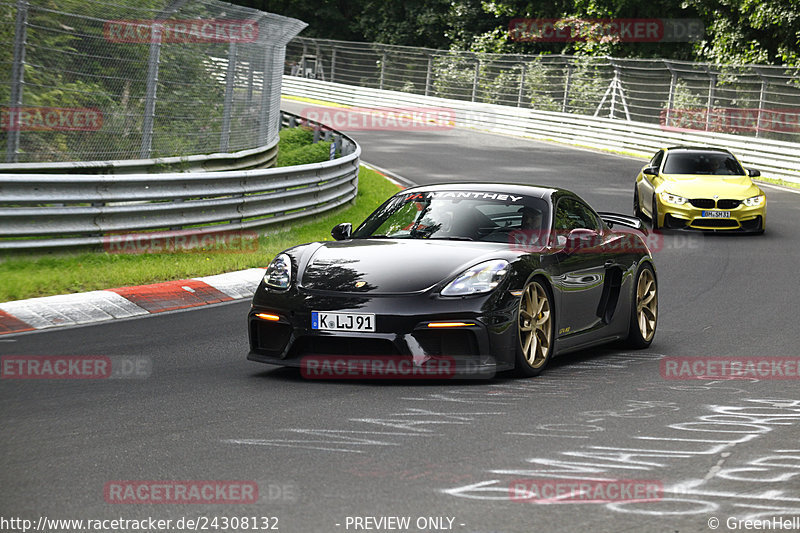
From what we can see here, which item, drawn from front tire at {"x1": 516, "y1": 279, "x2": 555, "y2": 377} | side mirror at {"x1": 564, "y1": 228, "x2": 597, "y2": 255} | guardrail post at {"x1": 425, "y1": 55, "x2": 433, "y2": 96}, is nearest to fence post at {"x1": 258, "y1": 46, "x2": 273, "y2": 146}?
side mirror at {"x1": 564, "y1": 228, "x2": 597, "y2": 255}

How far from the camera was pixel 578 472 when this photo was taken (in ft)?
17.2

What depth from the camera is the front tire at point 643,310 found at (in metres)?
9.42

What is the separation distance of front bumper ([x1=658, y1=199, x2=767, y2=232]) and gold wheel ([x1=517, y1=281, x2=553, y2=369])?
11.0 meters

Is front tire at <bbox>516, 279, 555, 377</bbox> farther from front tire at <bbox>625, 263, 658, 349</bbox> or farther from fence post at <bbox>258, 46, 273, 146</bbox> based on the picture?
fence post at <bbox>258, 46, 273, 146</bbox>

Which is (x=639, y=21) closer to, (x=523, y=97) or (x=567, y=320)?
(x=523, y=97)

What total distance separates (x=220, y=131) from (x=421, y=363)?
10.3m

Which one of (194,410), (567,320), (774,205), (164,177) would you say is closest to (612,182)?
(774,205)

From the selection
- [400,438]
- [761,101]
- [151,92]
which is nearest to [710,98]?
[761,101]

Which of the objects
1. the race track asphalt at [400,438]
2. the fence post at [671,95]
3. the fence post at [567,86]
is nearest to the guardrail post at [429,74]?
the fence post at [567,86]

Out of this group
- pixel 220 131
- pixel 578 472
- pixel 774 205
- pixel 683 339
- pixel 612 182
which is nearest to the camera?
pixel 578 472

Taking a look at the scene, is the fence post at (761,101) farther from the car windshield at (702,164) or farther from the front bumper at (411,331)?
the front bumper at (411,331)

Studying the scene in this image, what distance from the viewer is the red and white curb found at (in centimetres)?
997

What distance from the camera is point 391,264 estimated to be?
7.68 m

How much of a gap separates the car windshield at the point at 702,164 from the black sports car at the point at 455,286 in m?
10.7
